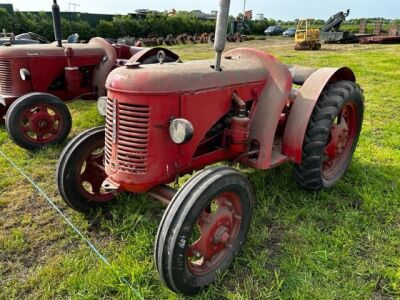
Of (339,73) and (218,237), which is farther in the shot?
(339,73)

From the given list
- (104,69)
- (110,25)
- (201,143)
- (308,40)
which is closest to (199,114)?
(201,143)

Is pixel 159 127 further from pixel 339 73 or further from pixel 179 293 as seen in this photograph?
pixel 339 73

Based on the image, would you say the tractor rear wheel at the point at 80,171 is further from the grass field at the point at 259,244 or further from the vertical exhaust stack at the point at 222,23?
the vertical exhaust stack at the point at 222,23

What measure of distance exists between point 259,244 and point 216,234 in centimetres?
55

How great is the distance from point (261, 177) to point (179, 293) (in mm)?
1640

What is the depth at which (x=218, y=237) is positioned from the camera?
2.32 metres

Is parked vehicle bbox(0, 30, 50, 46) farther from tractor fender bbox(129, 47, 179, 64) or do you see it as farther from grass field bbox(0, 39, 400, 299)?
grass field bbox(0, 39, 400, 299)

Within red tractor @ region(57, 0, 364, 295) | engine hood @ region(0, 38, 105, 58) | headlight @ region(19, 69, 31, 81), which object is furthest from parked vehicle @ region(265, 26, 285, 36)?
red tractor @ region(57, 0, 364, 295)

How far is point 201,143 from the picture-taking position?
268cm

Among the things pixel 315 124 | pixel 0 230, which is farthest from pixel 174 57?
pixel 0 230

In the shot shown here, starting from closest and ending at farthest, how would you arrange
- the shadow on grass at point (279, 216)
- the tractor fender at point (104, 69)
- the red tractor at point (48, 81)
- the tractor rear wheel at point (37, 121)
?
the shadow on grass at point (279, 216) < the tractor rear wheel at point (37, 121) < the red tractor at point (48, 81) < the tractor fender at point (104, 69)

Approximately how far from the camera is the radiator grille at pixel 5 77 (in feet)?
16.3

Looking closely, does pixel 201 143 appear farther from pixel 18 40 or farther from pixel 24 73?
pixel 18 40

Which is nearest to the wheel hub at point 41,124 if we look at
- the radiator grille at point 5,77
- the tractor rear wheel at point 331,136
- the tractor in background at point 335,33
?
the radiator grille at point 5,77
